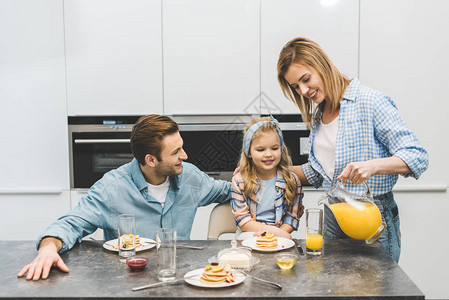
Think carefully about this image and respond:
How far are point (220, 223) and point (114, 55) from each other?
60.5 inches

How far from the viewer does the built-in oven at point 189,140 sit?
9.47 ft

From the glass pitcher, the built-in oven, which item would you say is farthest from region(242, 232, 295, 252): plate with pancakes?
the built-in oven

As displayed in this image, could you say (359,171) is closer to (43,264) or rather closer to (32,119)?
(43,264)

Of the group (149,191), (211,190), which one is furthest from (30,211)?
(211,190)

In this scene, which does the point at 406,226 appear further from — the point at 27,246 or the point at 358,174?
the point at 27,246

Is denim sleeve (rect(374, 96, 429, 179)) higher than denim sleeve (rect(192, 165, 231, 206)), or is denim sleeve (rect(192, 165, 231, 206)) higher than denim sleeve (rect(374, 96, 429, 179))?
denim sleeve (rect(374, 96, 429, 179))

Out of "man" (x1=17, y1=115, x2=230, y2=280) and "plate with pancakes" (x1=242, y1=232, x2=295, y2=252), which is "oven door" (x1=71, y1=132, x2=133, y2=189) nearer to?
"man" (x1=17, y1=115, x2=230, y2=280)

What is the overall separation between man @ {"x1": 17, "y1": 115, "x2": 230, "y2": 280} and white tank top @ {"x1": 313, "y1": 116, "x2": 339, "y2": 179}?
21.8 inches

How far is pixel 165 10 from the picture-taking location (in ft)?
9.38

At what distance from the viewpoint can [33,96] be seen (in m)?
2.91

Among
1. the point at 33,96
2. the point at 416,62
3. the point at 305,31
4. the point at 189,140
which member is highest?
the point at 305,31

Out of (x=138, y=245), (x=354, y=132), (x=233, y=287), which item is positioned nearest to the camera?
(x=233, y=287)

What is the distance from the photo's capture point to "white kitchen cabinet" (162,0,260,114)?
2.85m

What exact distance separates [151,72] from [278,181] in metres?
1.34
